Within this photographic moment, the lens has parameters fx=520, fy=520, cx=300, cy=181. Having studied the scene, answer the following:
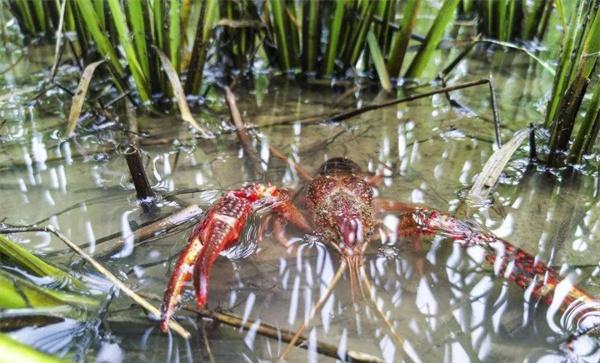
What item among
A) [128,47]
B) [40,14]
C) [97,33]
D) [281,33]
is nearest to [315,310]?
[128,47]

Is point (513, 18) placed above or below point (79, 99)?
above

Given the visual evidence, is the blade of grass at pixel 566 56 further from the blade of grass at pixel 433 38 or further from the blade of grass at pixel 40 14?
the blade of grass at pixel 40 14

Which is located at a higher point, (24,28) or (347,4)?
(347,4)

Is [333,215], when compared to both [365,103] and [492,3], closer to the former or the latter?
[365,103]

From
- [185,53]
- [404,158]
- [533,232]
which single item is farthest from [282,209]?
[185,53]

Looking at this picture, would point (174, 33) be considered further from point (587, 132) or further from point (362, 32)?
point (587, 132)

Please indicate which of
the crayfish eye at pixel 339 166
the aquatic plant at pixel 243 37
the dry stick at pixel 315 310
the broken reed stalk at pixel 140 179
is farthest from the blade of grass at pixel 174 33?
the dry stick at pixel 315 310

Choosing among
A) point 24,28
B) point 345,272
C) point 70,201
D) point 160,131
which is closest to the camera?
point 345,272
